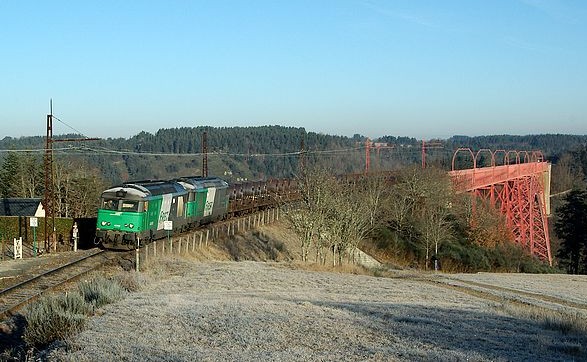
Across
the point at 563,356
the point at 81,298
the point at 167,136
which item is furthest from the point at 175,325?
the point at 167,136

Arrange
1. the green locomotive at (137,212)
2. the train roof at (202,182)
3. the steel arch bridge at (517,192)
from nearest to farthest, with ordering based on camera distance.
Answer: the green locomotive at (137,212), the train roof at (202,182), the steel arch bridge at (517,192)

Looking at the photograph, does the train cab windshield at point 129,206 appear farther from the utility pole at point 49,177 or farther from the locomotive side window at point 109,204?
the utility pole at point 49,177

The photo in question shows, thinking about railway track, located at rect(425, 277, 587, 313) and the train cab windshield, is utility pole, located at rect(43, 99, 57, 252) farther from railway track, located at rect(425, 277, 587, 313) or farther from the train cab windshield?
railway track, located at rect(425, 277, 587, 313)

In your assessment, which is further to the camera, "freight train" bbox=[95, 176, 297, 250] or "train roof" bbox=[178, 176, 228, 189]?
"train roof" bbox=[178, 176, 228, 189]

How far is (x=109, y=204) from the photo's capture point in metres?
27.6

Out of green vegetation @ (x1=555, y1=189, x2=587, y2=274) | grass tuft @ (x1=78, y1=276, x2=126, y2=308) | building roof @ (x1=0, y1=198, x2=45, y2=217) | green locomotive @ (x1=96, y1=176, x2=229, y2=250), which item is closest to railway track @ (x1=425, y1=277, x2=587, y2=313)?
grass tuft @ (x1=78, y1=276, x2=126, y2=308)

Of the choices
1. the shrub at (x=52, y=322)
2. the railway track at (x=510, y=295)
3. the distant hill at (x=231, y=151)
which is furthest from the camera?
the distant hill at (x=231, y=151)

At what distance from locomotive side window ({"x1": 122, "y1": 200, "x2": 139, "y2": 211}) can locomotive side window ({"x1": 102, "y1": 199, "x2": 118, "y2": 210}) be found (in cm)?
40

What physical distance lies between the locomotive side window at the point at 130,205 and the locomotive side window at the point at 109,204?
396mm

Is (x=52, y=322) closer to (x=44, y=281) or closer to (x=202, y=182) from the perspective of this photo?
(x=44, y=281)

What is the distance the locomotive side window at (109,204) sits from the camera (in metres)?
27.4

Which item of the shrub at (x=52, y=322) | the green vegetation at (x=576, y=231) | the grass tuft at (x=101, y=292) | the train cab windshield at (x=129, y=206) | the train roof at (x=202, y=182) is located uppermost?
the train roof at (x=202, y=182)

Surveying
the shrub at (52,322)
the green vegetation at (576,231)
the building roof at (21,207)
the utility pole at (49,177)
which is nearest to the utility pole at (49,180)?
the utility pole at (49,177)

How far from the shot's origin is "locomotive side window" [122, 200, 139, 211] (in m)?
27.1
